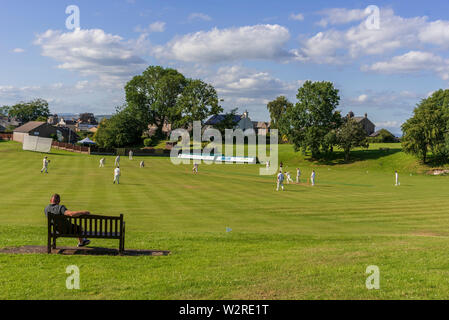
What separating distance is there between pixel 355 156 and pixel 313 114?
42.2 ft

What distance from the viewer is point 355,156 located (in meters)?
80.9

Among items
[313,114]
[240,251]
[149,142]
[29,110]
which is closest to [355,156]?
[313,114]

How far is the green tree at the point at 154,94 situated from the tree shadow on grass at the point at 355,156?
4664cm

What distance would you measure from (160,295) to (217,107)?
3788 inches

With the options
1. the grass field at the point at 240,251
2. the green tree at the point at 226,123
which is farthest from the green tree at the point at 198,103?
the grass field at the point at 240,251

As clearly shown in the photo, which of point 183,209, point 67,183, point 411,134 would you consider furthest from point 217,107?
point 183,209

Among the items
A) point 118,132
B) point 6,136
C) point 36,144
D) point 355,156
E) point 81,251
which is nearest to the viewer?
point 81,251

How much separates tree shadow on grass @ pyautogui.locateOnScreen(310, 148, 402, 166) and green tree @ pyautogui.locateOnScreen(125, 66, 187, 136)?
46.6m

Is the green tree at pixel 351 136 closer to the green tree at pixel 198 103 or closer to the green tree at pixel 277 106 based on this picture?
the green tree at pixel 198 103

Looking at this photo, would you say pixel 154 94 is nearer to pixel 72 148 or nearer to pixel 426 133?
pixel 72 148

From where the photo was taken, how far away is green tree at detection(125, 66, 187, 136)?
111 metres

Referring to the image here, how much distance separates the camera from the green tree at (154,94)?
111375 mm

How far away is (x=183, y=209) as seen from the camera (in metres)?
22.9
